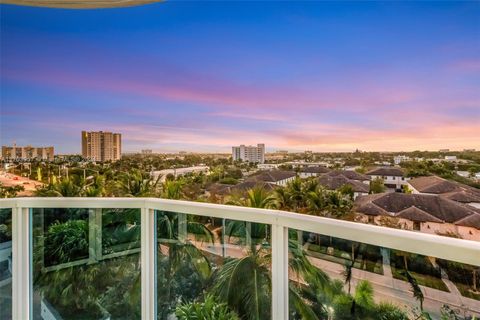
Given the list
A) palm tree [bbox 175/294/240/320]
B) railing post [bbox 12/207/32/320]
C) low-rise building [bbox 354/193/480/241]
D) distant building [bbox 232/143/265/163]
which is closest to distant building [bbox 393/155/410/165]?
low-rise building [bbox 354/193/480/241]

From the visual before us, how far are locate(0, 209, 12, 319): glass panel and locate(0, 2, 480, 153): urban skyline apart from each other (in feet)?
3.83

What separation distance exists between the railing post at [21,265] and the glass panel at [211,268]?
89 centimetres

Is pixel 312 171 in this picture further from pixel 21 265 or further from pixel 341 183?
pixel 21 265

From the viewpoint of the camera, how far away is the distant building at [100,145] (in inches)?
134

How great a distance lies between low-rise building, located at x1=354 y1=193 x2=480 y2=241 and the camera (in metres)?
1.65

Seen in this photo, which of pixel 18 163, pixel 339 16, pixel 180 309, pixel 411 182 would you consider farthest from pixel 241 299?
pixel 18 163

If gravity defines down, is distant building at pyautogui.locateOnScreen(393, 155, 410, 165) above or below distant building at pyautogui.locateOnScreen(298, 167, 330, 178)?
above

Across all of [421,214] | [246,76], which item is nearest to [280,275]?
[421,214]

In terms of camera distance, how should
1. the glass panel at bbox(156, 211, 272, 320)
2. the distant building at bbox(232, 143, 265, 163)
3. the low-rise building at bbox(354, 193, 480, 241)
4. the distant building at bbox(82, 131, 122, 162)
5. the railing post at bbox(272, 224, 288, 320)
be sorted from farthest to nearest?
1. the distant building at bbox(82, 131, 122, 162)
2. the distant building at bbox(232, 143, 265, 163)
3. the low-rise building at bbox(354, 193, 480, 241)
4. the glass panel at bbox(156, 211, 272, 320)
5. the railing post at bbox(272, 224, 288, 320)

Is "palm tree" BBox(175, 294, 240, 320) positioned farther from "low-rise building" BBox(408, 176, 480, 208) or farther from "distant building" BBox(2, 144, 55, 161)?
"distant building" BBox(2, 144, 55, 161)

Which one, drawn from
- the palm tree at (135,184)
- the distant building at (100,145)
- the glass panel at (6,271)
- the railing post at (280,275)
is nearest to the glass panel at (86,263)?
the glass panel at (6,271)

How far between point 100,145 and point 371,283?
3.23m

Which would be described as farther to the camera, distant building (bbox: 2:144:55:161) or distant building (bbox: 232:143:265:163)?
distant building (bbox: 232:143:265:163)

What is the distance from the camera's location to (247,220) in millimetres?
1480
